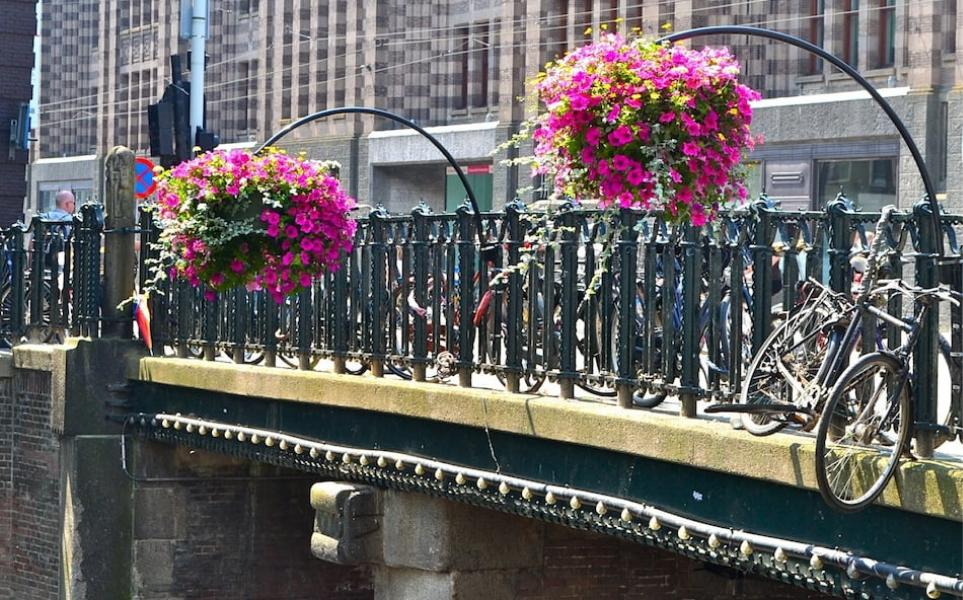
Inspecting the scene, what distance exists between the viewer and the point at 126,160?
1688 cm

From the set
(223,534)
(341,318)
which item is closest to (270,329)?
(341,318)

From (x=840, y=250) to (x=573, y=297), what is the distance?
7.60 feet

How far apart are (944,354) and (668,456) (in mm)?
1657

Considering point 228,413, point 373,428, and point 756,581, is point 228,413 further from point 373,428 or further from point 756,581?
point 756,581

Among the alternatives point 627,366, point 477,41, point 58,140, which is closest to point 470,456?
point 627,366

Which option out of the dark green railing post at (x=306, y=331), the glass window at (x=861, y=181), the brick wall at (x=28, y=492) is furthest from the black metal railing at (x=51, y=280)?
the glass window at (x=861, y=181)

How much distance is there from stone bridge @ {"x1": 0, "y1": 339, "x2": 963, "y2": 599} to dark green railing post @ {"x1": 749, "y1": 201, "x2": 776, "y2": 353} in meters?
0.53

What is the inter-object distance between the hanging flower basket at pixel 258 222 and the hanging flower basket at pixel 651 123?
4.01 meters

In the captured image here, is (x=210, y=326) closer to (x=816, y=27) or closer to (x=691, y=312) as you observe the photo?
(x=691, y=312)

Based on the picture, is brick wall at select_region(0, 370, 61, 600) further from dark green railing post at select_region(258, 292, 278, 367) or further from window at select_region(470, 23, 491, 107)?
window at select_region(470, 23, 491, 107)

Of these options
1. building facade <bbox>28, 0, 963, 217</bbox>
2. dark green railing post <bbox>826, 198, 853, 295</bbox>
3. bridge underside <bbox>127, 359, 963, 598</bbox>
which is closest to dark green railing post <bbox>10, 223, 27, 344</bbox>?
bridge underside <bbox>127, 359, 963, 598</bbox>

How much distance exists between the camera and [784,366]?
9.23 meters

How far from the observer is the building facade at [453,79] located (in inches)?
1170

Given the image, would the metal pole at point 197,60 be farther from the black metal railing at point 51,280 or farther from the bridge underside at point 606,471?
the bridge underside at point 606,471
